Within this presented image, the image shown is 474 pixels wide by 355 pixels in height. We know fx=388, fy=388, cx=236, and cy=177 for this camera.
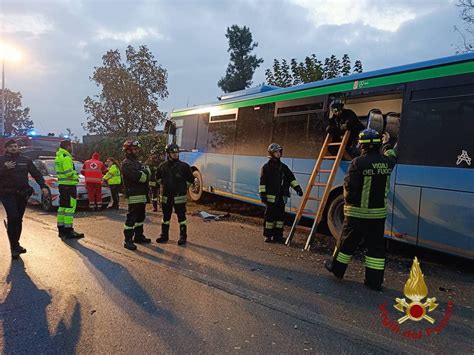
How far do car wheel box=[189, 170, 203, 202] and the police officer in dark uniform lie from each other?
6203mm

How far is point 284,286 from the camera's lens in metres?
4.63

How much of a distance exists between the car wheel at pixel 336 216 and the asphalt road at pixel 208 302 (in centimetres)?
65

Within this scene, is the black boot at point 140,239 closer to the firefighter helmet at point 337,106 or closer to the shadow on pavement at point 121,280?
the shadow on pavement at point 121,280

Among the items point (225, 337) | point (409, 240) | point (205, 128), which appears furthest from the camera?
point (205, 128)

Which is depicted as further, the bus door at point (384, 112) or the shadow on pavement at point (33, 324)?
the bus door at point (384, 112)

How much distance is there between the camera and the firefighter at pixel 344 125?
6.46 m

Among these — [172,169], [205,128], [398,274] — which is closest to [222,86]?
[205,128]

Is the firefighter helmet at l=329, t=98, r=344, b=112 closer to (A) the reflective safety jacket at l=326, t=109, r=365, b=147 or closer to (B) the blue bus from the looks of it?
(A) the reflective safety jacket at l=326, t=109, r=365, b=147

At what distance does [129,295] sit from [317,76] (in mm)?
15572

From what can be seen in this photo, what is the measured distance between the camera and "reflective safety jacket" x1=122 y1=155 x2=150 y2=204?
249 inches

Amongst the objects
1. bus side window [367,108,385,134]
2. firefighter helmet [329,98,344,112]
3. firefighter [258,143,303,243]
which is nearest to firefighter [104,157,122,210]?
firefighter [258,143,303,243]

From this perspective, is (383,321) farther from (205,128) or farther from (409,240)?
(205,128)

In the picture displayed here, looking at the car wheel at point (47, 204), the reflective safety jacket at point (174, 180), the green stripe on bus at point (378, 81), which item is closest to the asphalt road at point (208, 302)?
the reflective safety jacket at point (174, 180)

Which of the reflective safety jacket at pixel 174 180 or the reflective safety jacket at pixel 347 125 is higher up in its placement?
the reflective safety jacket at pixel 347 125
